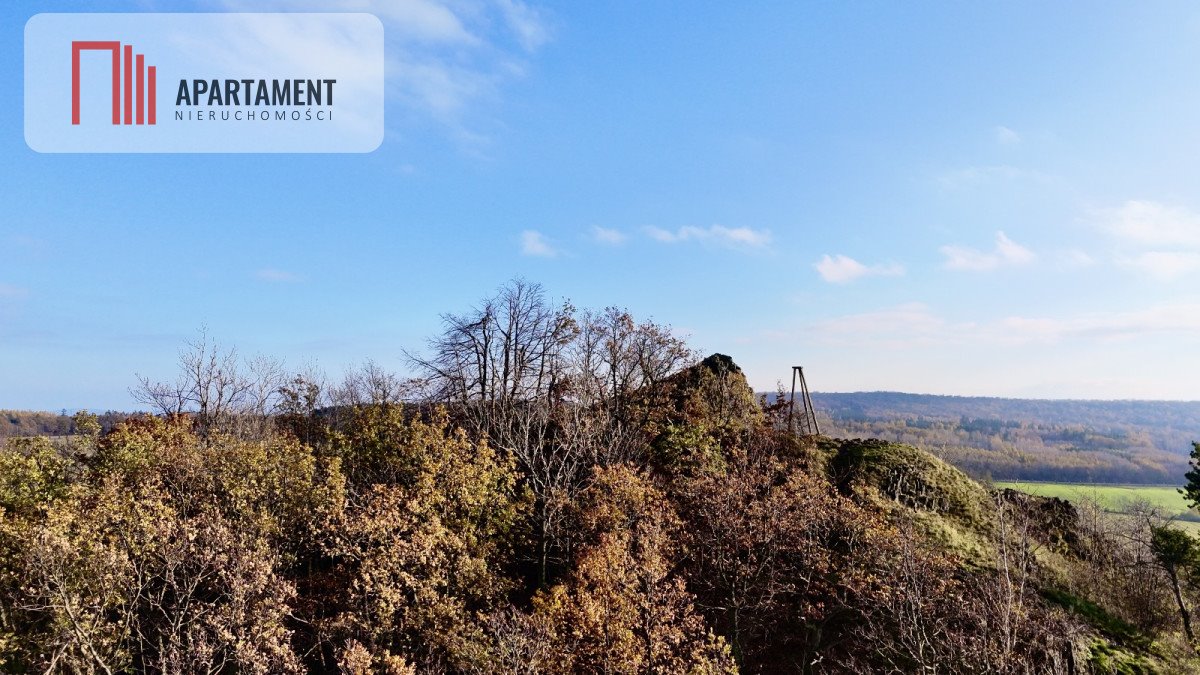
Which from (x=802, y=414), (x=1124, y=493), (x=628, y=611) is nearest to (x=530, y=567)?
(x=628, y=611)

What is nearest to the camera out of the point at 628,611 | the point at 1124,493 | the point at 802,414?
the point at 628,611

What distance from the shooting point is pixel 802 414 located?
5725 centimetres

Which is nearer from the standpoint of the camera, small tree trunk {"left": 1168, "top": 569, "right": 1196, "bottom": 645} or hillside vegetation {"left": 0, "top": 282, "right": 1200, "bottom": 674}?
hillside vegetation {"left": 0, "top": 282, "right": 1200, "bottom": 674}

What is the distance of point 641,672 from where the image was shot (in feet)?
73.1

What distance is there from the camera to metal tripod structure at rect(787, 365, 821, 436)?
164ft

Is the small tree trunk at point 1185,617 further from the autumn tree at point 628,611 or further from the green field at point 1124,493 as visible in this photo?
the green field at point 1124,493

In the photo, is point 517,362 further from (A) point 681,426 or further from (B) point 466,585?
(B) point 466,585

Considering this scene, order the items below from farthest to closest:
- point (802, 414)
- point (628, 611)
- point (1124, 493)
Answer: point (1124, 493), point (802, 414), point (628, 611)

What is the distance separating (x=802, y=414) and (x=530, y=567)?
108ft

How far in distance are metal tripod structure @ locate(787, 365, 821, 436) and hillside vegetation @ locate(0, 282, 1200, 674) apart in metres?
7.53

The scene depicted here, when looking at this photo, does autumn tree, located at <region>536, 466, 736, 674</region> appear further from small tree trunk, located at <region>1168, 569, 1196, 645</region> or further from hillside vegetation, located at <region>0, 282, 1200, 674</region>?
small tree trunk, located at <region>1168, 569, 1196, 645</region>

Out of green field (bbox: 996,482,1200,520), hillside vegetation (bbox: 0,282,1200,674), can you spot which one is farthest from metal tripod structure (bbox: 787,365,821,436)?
green field (bbox: 996,482,1200,520)

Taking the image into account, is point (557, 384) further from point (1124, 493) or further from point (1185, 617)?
point (1124, 493)

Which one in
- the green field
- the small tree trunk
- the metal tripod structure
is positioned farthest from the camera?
the green field
